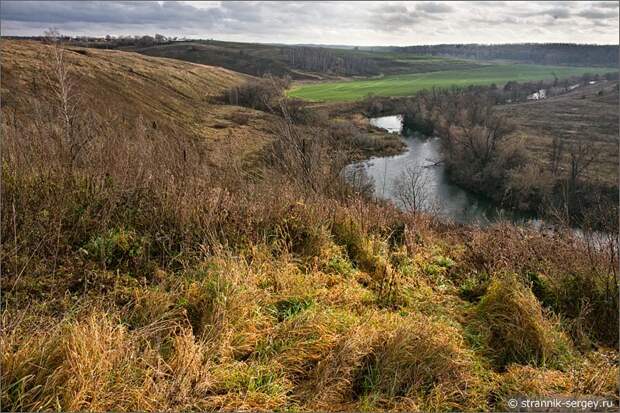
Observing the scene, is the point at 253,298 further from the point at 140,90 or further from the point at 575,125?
the point at 575,125

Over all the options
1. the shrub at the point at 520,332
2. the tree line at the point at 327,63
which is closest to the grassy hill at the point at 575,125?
the shrub at the point at 520,332

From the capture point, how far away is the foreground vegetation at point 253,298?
3254 millimetres

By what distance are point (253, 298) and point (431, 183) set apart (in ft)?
109

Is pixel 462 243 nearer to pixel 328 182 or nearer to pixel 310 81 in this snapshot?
pixel 328 182

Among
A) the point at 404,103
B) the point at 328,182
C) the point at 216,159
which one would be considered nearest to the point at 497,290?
the point at 328,182

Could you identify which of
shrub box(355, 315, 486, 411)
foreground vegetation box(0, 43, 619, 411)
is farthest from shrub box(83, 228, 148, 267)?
shrub box(355, 315, 486, 411)

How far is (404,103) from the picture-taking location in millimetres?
71500

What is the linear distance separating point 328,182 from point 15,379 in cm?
581

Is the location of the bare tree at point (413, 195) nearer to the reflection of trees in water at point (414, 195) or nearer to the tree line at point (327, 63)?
the reflection of trees in water at point (414, 195)

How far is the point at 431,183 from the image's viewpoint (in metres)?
35.7

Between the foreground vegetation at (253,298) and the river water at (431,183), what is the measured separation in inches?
675

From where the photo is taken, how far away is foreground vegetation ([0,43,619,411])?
3.25 m

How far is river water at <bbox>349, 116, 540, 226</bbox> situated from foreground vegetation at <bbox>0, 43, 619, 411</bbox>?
1715 cm

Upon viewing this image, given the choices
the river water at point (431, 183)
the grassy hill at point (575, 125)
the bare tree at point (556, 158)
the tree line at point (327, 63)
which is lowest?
the river water at point (431, 183)
